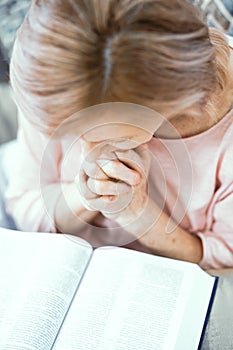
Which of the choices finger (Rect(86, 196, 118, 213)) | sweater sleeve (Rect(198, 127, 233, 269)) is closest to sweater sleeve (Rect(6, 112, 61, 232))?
finger (Rect(86, 196, 118, 213))

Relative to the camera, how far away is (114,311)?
27.1 inches

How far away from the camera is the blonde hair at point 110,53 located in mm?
512

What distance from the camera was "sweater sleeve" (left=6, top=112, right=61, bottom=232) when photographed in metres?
0.80

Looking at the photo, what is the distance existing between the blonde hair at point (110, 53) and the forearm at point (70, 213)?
0.79 ft

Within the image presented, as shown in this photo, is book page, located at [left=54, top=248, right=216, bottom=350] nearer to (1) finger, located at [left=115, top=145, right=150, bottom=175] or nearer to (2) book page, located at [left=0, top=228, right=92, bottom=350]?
(2) book page, located at [left=0, top=228, right=92, bottom=350]

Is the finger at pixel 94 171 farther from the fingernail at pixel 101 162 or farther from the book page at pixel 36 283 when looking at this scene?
the book page at pixel 36 283

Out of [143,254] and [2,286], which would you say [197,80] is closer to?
[143,254]

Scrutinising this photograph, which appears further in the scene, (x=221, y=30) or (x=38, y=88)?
(x=221, y=30)

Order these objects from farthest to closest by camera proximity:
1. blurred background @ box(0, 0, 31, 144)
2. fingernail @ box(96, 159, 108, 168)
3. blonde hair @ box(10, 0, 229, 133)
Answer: blurred background @ box(0, 0, 31, 144) → fingernail @ box(96, 159, 108, 168) → blonde hair @ box(10, 0, 229, 133)

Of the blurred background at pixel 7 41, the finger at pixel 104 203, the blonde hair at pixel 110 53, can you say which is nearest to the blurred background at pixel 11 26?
the blurred background at pixel 7 41

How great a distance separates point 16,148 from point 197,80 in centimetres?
38

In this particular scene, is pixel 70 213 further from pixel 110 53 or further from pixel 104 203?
pixel 110 53

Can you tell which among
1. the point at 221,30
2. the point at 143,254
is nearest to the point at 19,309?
the point at 143,254

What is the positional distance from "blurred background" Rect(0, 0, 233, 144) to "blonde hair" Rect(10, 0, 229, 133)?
0.10 meters
